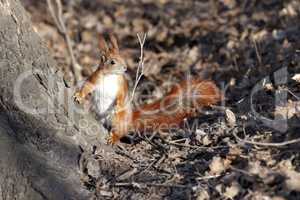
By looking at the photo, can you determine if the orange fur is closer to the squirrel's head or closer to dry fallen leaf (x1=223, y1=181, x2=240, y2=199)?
the squirrel's head

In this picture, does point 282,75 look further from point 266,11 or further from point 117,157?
point 266,11

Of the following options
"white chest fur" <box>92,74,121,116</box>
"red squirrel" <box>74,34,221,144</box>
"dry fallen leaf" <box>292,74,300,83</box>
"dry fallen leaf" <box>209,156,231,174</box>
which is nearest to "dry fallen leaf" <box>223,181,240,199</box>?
"dry fallen leaf" <box>209,156,231,174</box>

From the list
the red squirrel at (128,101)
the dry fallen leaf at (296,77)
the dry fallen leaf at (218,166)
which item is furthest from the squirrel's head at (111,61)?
the dry fallen leaf at (218,166)

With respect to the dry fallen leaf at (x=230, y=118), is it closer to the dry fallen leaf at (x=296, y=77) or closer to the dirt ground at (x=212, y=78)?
the dirt ground at (x=212, y=78)

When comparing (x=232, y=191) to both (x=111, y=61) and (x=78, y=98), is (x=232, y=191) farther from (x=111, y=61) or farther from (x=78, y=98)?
(x=111, y=61)

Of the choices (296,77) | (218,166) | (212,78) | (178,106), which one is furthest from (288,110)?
(212,78)

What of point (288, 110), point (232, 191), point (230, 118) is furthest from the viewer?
point (230, 118)
